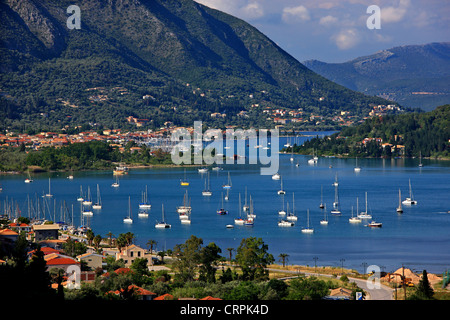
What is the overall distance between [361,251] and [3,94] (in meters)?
56.1

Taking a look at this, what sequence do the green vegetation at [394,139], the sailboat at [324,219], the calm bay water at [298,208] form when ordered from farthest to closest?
the green vegetation at [394,139] < the sailboat at [324,219] < the calm bay water at [298,208]

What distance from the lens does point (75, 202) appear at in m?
26.8

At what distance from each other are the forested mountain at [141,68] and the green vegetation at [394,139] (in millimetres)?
22762

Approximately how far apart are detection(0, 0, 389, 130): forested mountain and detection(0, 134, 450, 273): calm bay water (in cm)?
2732

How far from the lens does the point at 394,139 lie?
2040 inches

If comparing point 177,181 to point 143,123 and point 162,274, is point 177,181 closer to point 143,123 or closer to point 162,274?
point 162,274

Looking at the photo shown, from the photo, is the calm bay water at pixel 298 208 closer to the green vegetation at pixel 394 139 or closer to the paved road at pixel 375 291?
the paved road at pixel 375 291

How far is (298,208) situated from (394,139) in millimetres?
29025

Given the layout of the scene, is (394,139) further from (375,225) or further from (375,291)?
(375,291)

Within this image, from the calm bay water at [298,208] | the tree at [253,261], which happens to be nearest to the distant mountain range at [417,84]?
the calm bay water at [298,208]

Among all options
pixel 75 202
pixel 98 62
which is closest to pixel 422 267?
pixel 75 202

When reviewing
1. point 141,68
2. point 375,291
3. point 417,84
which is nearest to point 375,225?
point 375,291

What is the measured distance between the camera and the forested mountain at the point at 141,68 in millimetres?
71375
